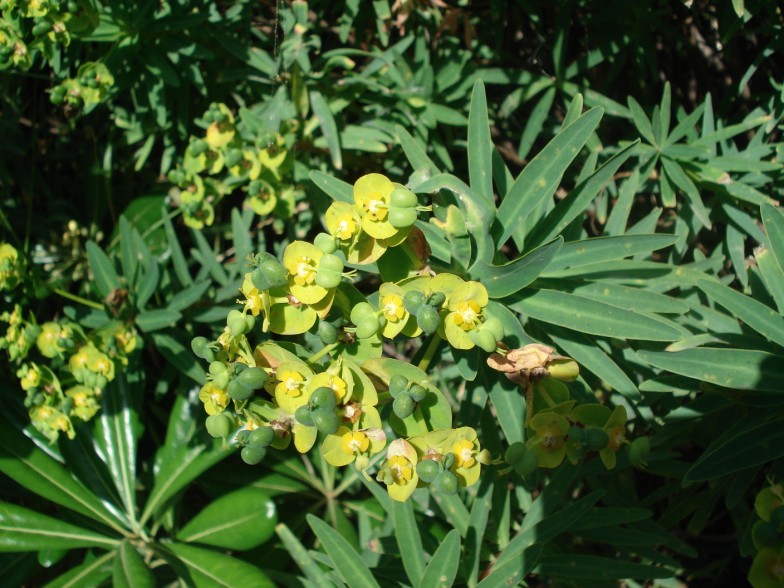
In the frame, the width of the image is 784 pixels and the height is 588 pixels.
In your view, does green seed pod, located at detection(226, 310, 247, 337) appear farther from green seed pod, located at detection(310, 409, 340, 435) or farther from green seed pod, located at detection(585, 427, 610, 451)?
green seed pod, located at detection(585, 427, 610, 451)

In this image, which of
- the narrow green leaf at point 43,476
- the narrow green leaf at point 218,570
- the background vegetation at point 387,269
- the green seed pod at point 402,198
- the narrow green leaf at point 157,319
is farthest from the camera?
the narrow green leaf at point 43,476

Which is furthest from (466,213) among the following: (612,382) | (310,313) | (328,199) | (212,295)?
(212,295)

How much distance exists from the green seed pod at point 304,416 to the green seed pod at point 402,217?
0.39 m

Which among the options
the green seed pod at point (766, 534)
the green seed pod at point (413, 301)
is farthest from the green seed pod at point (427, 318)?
the green seed pod at point (766, 534)

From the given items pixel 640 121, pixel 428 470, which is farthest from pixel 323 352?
pixel 640 121

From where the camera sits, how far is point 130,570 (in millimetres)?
2258

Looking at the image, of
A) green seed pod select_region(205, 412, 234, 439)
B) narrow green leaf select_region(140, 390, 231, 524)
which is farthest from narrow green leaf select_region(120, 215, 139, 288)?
green seed pod select_region(205, 412, 234, 439)

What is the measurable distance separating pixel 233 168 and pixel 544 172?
1.11 metres

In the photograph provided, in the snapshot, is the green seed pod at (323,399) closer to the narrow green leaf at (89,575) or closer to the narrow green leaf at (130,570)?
the narrow green leaf at (130,570)

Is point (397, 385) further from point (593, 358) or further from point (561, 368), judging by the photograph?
point (593, 358)

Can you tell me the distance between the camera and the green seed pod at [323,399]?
1.29m

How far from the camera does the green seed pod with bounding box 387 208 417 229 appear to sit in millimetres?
1390

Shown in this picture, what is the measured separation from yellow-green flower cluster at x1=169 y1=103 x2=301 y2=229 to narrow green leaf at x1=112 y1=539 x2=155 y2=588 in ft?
3.57

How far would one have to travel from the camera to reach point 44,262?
286 centimetres
